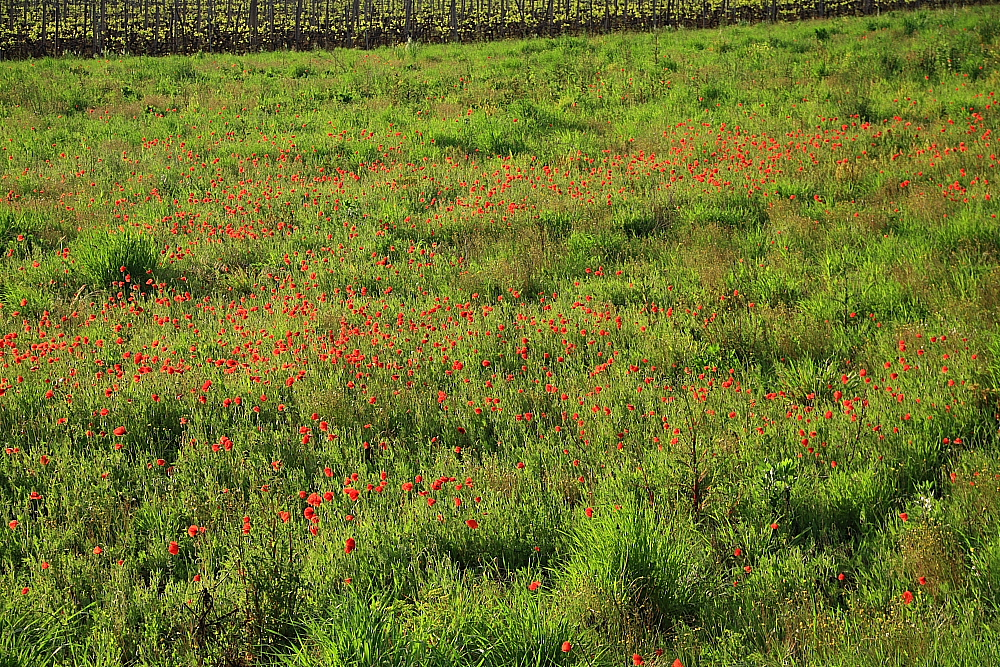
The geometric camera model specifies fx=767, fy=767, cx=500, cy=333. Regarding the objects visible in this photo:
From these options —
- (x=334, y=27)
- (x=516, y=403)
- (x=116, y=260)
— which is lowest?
(x=516, y=403)

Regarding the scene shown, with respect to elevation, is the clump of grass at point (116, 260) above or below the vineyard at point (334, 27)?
below

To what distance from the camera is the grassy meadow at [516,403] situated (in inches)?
115

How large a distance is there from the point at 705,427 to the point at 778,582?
4.22 ft

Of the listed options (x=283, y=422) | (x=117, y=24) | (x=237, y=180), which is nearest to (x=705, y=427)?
(x=283, y=422)

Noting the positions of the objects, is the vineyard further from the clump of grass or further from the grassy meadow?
the clump of grass

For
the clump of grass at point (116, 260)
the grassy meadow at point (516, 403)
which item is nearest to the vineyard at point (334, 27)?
the grassy meadow at point (516, 403)

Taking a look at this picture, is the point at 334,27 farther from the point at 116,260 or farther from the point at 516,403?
the point at 516,403

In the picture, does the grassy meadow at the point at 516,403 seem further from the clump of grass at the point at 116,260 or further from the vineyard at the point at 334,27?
the vineyard at the point at 334,27

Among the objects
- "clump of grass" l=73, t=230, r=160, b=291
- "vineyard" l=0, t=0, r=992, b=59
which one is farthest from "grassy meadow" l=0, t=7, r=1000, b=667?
"vineyard" l=0, t=0, r=992, b=59

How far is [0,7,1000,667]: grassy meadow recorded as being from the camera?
2922 millimetres

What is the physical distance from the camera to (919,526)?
314 centimetres

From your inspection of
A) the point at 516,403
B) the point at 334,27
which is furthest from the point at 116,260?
the point at 334,27

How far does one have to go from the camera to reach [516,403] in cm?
469

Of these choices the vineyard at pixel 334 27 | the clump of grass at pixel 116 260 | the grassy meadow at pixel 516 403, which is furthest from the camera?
the vineyard at pixel 334 27
